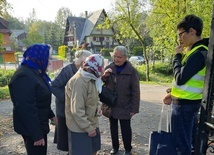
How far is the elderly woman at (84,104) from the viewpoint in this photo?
2.67 metres

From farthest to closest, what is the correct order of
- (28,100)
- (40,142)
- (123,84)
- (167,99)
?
(123,84) < (167,99) < (40,142) < (28,100)

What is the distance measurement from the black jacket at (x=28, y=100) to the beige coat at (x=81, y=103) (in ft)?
1.01

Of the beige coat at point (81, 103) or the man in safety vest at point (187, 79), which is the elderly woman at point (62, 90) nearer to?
the beige coat at point (81, 103)

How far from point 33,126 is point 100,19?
44767 mm

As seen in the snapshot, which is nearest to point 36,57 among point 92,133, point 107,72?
point 92,133

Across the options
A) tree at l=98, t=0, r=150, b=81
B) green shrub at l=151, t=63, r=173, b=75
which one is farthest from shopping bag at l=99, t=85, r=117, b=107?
green shrub at l=151, t=63, r=173, b=75

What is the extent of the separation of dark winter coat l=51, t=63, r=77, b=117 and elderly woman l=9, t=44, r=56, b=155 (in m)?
0.44

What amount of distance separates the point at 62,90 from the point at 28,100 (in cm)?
83

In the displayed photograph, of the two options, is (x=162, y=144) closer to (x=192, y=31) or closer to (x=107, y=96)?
(x=107, y=96)

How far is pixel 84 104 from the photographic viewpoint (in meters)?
2.71

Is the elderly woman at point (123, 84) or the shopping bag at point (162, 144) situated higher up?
the elderly woman at point (123, 84)

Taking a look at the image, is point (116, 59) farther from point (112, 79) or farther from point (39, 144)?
point (39, 144)

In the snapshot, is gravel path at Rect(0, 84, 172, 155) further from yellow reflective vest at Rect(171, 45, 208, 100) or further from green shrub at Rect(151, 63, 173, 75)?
green shrub at Rect(151, 63, 173, 75)

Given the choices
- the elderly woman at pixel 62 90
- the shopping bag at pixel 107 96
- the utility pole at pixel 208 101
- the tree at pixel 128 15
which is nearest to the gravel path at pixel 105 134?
the elderly woman at pixel 62 90
